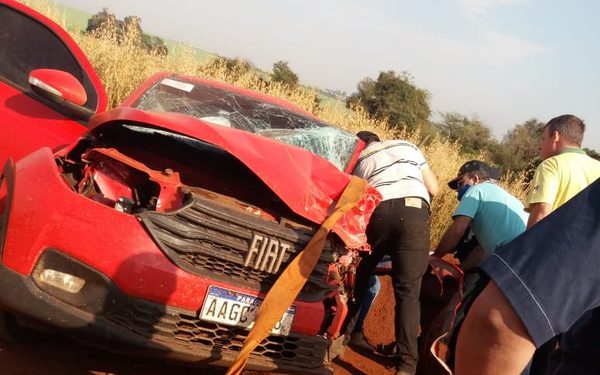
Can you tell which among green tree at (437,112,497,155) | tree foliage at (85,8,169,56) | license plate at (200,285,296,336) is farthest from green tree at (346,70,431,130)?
license plate at (200,285,296,336)

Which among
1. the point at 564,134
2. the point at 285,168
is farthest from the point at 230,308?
the point at 564,134

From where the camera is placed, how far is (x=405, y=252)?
159 inches

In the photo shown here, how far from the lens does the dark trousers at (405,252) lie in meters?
4.00

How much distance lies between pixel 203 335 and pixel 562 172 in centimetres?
285

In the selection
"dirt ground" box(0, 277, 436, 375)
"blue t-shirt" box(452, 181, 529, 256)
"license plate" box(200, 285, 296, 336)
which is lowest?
"dirt ground" box(0, 277, 436, 375)

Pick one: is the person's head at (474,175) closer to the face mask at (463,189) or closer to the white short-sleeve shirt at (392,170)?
the face mask at (463,189)

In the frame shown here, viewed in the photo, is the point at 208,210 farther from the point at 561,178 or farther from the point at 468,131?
the point at 468,131

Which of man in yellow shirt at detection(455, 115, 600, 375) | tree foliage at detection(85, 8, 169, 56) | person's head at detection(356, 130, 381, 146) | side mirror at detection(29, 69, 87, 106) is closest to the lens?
man in yellow shirt at detection(455, 115, 600, 375)

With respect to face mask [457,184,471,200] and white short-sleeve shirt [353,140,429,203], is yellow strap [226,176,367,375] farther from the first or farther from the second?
face mask [457,184,471,200]

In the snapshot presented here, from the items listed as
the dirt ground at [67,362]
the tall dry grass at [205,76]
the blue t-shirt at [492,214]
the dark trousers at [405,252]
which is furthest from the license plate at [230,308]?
the tall dry grass at [205,76]

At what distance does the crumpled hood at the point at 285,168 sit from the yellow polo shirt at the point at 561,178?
148 centimetres

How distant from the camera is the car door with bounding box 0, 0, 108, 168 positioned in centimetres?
354

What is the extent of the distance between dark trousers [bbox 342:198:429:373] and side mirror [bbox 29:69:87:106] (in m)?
2.16

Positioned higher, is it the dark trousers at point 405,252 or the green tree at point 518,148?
the green tree at point 518,148
